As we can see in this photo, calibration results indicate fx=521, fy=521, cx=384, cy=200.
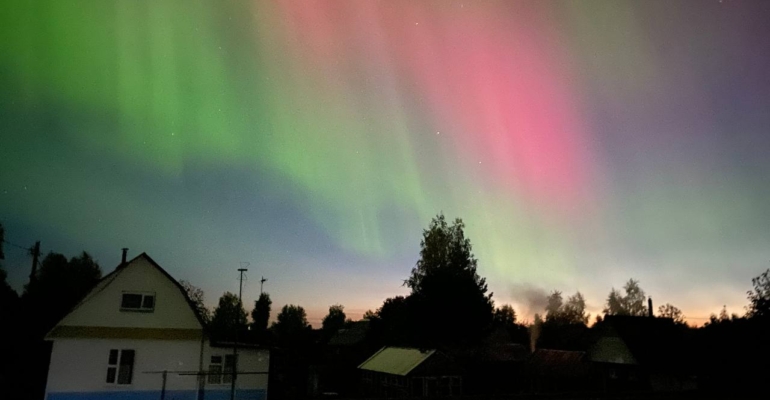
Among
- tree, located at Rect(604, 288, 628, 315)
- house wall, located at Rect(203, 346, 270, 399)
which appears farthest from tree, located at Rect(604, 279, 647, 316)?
house wall, located at Rect(203, 346, 270, 399)

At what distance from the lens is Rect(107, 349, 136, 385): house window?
24791mm

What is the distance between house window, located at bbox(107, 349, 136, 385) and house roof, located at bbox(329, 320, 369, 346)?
47527 mm

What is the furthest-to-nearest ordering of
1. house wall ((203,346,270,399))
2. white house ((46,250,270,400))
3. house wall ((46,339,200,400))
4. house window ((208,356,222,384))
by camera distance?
1. house wall ((203,346,270,399))
2. house window ((208,356,222,384))
3. white house ((46,250,270,400))
4. house wall ((46,339,200,400))

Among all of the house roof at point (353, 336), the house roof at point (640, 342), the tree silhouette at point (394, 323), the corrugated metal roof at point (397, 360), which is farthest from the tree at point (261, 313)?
the house roof at point (640, 342)

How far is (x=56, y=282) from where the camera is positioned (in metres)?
59.8

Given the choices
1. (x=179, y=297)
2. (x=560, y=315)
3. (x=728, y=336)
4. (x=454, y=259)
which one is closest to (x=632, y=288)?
(x=560, y=315)

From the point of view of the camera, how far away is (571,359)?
47.2 m

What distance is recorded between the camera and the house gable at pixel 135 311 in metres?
25.0

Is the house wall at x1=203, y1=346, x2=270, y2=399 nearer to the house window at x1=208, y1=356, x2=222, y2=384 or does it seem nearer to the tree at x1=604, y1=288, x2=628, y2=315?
the house window at x1=208, y1=356, x2=222, y2=384

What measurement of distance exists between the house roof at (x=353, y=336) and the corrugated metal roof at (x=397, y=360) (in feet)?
88.0

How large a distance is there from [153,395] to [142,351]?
2.18 m

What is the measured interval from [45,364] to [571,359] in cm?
4066

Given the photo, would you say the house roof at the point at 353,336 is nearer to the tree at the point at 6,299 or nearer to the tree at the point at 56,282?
the tree at the point at 56,282

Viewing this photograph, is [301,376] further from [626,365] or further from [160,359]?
[626,365]
